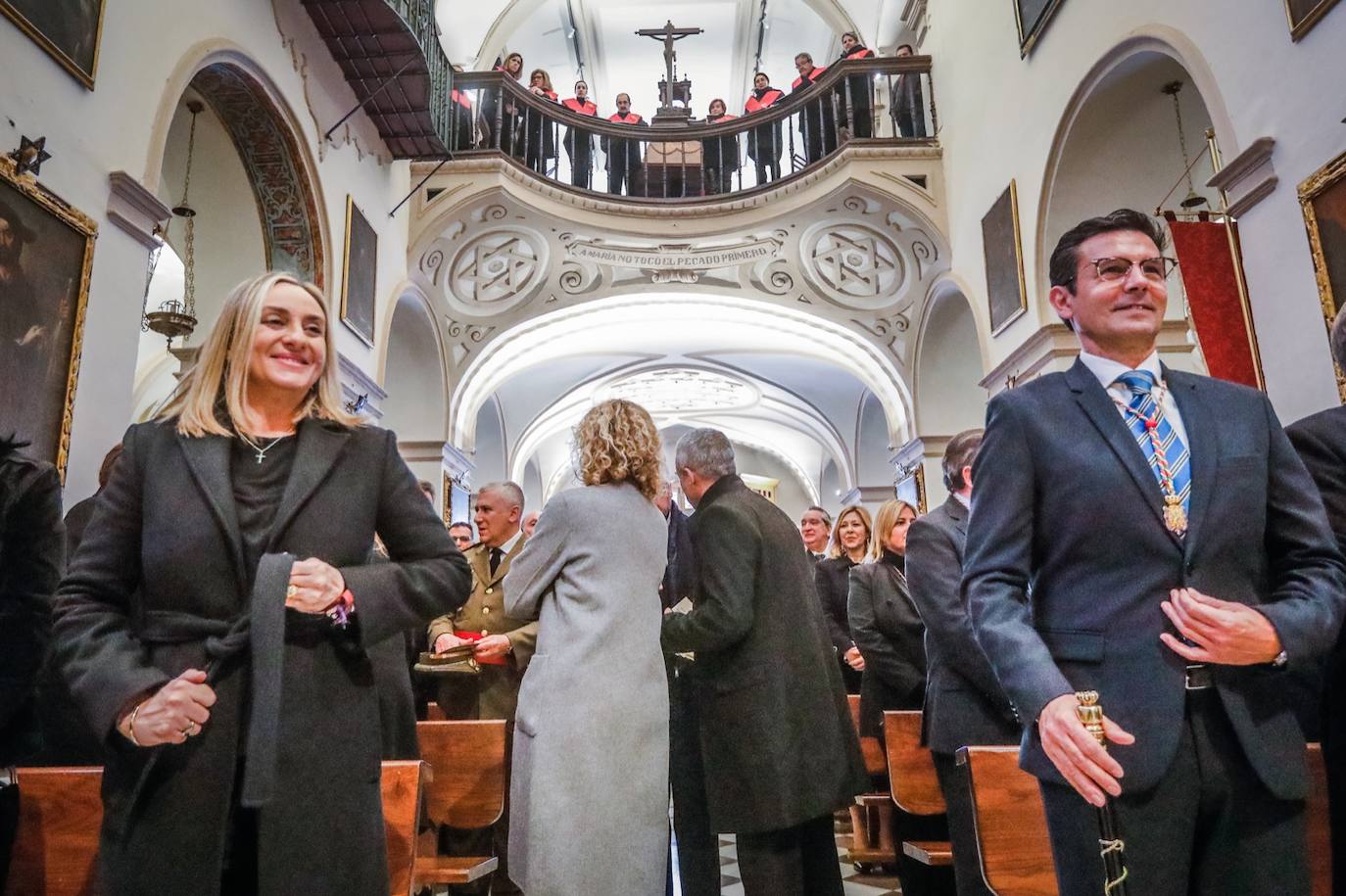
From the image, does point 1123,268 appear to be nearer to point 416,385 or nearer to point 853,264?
point 853,264

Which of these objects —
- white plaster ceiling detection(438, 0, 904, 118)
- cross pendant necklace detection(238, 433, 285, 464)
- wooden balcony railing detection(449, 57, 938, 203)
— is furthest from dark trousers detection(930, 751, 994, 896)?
white plaster ceiling detection(438, 0, 904, 118)

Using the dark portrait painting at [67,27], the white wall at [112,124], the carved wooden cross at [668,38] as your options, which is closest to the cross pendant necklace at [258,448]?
the white wall at [112,124]

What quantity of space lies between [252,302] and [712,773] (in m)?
1.92

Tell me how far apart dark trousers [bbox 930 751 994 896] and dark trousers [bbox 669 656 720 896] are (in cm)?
75

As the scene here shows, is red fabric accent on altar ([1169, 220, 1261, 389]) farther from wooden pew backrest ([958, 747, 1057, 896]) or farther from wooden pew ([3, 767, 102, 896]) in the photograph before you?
wooden pew ([3, 767, 102, 896])

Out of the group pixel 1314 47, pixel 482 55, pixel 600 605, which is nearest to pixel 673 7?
pixel 482 55

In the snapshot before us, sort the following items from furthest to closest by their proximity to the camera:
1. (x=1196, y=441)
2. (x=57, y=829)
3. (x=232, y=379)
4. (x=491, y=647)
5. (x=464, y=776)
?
(x=491, y=647) → (x=464, y=776) → (x=57, y=829) → (x=232, y=379) → (x=1196, y=441)

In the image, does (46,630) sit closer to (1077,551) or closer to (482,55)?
(1077,551)

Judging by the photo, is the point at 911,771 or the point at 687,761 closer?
the point at 687,761

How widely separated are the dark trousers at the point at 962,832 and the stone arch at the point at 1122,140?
480 centimetres

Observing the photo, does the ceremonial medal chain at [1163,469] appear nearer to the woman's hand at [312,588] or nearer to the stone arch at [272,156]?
the woman's hand at [312,588]

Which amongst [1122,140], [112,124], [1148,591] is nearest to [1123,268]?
[1148,591]

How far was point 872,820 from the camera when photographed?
475 centimetres

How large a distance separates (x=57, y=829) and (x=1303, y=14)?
18.1 feet
